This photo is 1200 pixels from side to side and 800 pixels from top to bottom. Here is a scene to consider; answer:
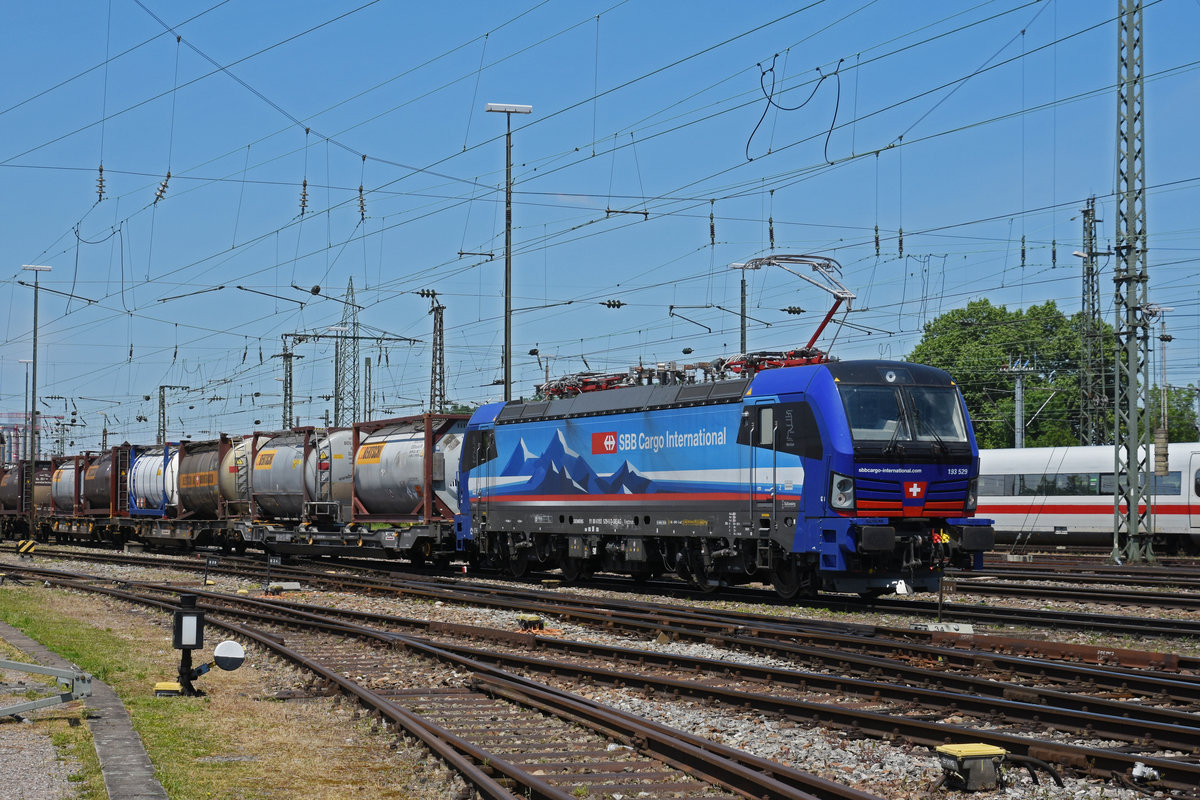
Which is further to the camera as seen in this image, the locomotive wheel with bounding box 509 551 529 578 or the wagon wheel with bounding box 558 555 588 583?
the locomotive wheel with bounding box 509 551 529 578

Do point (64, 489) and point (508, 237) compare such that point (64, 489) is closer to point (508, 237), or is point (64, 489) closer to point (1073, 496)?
point (508, 237)

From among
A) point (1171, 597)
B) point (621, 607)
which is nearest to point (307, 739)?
point (621, 607)

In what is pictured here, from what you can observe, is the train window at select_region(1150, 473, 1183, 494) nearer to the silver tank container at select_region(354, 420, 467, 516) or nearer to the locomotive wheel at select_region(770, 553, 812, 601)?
the locomotive wheel at select_region(770, 553, 812, 601)

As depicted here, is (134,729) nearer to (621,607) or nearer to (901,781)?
(901,781)

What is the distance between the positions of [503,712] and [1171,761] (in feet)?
18.9

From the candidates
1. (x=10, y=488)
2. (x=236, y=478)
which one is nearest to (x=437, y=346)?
(x=236, y=478)

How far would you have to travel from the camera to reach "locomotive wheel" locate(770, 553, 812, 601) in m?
20.9

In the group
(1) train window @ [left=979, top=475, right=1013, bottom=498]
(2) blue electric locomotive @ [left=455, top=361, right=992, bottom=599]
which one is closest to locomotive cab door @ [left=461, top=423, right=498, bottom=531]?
(2) blue electric locomotive @ [left=455, top=361, right=992, bottom=599]

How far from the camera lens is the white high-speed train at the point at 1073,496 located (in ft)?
122

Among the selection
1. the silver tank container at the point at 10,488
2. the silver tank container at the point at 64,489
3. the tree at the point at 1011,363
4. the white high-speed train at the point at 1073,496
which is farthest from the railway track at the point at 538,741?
the tree at the point at 1011,363

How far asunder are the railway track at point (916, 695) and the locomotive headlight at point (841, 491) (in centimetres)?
349

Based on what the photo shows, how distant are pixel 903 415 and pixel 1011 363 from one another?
64.0 m

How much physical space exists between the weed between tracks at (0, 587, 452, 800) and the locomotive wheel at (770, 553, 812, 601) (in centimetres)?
884

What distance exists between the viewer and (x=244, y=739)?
10594mm
